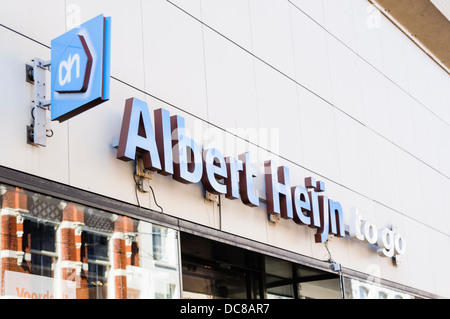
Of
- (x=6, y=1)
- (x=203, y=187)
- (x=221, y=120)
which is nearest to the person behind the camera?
(x=6, y=1)

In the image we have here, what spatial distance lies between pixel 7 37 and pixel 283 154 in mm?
5902

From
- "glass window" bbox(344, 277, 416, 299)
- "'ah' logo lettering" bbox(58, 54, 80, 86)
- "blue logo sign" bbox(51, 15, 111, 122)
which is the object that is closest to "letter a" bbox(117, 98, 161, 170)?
"blue logo sign" bbox(51, 15, 111, 122)

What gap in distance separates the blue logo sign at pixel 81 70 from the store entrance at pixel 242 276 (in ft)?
11.3

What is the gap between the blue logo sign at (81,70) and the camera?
7.62 meters

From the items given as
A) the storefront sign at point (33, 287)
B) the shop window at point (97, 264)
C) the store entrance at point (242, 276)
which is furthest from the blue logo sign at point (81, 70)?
the store entrance at point (242, 276)

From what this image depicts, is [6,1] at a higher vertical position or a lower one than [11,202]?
higher

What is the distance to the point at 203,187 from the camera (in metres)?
10.4

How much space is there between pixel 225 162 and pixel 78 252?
10.3ft

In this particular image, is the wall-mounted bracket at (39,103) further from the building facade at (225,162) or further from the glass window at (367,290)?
the glass window at (367,290)

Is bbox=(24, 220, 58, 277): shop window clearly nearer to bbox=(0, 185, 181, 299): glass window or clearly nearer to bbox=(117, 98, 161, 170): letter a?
bbox=(0, 185, 181, 299): glass window

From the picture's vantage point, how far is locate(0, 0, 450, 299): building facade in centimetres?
805

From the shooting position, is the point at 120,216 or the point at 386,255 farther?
the point at 386,255
